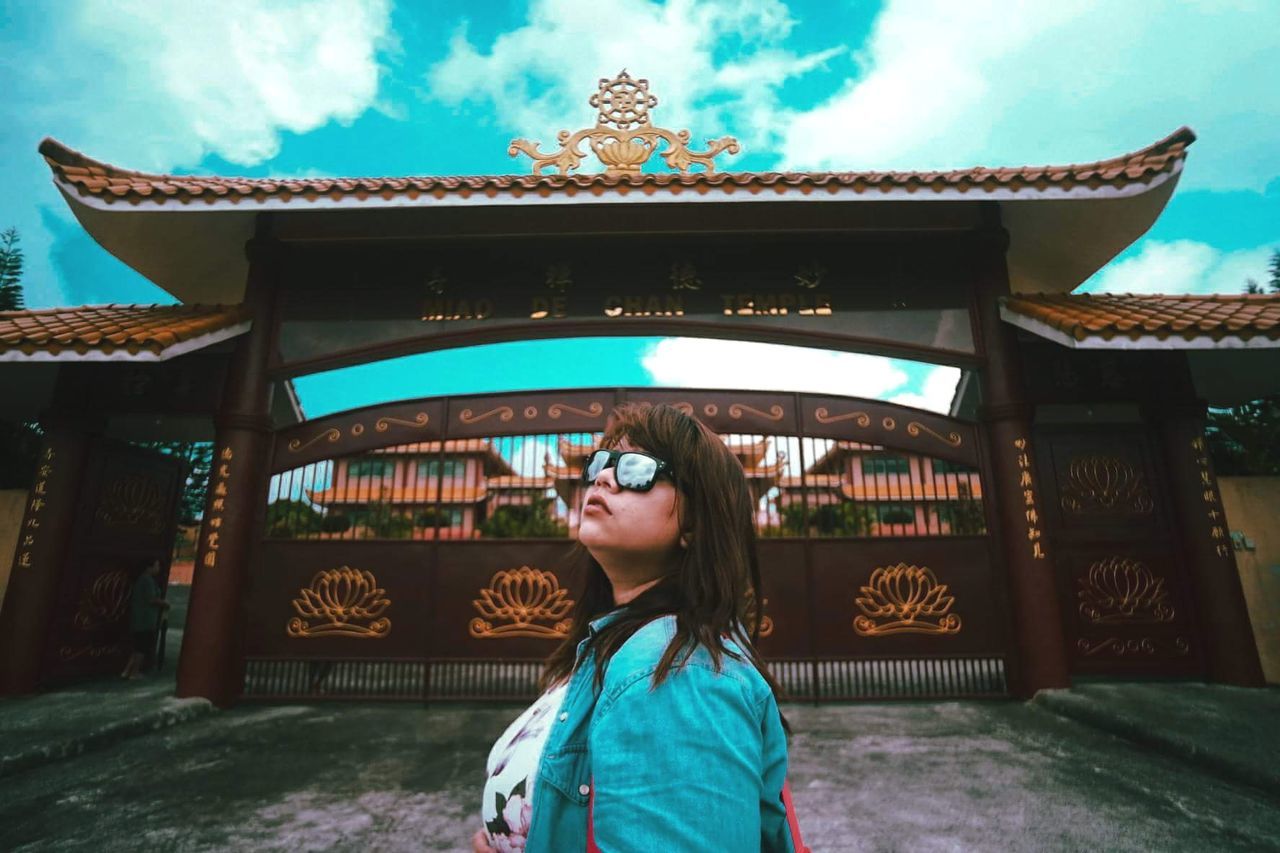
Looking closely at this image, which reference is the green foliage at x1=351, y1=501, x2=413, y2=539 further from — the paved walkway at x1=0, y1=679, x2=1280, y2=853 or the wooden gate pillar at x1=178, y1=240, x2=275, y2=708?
the paved walkway at x1=0, y1=679, x2=1280, y2=853

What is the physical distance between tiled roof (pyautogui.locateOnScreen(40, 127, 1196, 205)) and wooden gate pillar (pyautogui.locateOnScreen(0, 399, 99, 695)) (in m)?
1.93

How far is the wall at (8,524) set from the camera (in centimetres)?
635

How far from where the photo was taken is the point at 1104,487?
5.54 meters

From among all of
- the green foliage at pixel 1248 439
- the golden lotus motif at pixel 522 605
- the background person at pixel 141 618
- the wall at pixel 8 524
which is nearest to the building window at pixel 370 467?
the golden lotus motif at pixel 522 605

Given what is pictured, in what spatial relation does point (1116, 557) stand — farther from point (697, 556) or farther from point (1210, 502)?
point (697, 556)

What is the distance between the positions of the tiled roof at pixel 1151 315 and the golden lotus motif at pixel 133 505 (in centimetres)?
836

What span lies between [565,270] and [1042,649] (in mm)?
5226

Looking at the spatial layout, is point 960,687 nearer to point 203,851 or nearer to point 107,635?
point 203,851

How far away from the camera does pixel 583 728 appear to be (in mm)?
1016

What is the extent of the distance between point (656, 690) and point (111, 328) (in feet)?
20.0

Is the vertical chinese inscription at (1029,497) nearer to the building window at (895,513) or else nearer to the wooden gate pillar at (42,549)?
the building window at (895,513)

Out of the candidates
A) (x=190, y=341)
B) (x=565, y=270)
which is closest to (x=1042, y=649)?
(x=565, y=270)

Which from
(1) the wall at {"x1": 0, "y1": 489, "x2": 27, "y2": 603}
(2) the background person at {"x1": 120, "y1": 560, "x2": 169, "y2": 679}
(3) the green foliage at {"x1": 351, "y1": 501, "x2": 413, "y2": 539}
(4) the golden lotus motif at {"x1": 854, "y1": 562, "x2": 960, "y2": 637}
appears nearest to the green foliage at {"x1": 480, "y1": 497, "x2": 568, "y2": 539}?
(3) the green foliage at {"x1": 351, "y1": 501, "x2": 413, "y2": 539}

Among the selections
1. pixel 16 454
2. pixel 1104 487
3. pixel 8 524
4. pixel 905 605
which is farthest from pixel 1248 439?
pixel 16 454
